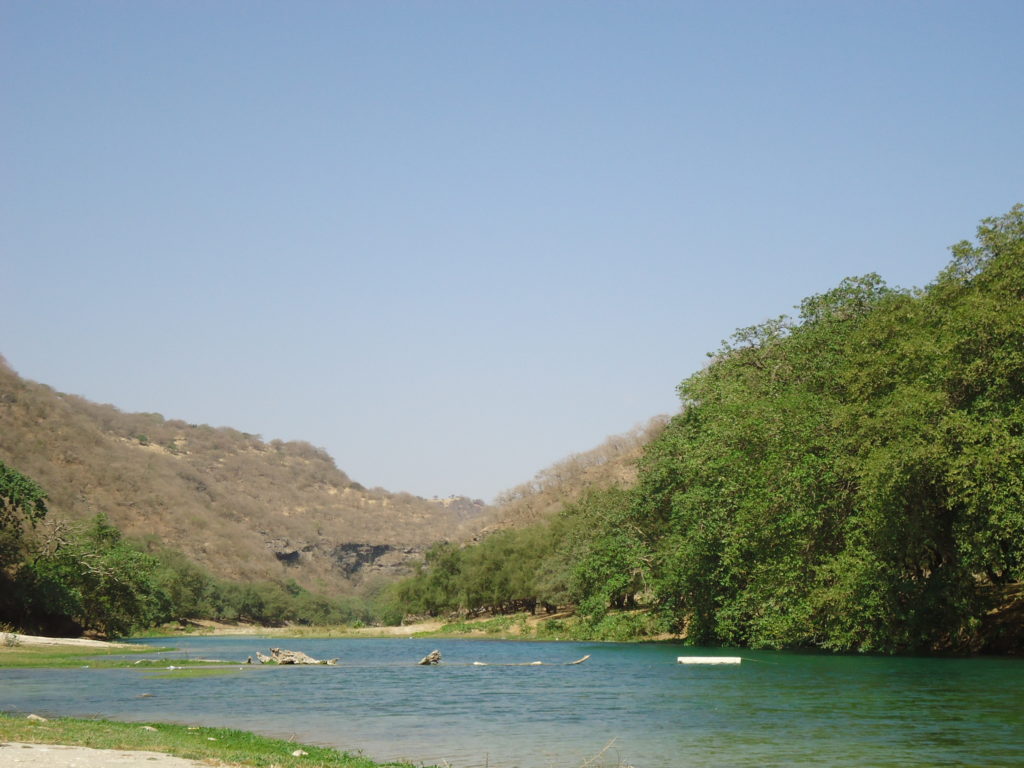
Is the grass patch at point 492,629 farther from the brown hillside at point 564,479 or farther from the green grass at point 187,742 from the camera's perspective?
the green grass at point 187,742

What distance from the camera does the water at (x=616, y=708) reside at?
1909cm

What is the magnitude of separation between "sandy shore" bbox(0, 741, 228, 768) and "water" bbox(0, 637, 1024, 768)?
4299 mm

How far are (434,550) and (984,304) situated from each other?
261 ft

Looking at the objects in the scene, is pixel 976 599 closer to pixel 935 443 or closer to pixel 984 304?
pixel 935 443

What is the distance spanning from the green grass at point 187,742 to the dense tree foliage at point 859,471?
75.6ft

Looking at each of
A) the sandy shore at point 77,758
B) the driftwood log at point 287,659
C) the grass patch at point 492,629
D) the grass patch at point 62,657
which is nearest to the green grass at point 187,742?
the sandy shore at point 77,758

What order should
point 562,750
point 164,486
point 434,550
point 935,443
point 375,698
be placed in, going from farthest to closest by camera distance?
point 164,486 → point 434,550 → point 935,443 → point 375,698 → point 562,750

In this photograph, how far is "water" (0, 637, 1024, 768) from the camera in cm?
1909

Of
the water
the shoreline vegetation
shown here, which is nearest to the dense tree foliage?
the shoreline vegetation

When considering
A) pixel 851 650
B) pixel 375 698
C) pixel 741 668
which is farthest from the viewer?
pixel 851 650

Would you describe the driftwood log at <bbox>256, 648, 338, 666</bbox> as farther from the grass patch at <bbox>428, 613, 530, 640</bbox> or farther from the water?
the grass patch at <bbox>428, 613, 530, 640</bbox>

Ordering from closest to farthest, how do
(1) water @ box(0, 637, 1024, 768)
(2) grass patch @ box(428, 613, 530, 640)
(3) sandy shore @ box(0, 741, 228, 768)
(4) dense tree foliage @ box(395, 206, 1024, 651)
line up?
1. (3) sandy shore @ box(0, 741, 228, 768)
2. (1) water @ box(0, 637, 1024, 768)
3. (4) dense tree foliage @ box(395, 206, 1024, 651)
4. (2) grass patch @ box(428, 613, 530, 640)

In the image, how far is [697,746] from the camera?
65.0 feet

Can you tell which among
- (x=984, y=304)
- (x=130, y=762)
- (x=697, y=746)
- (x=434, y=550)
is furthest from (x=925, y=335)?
(x=434, y=550)
